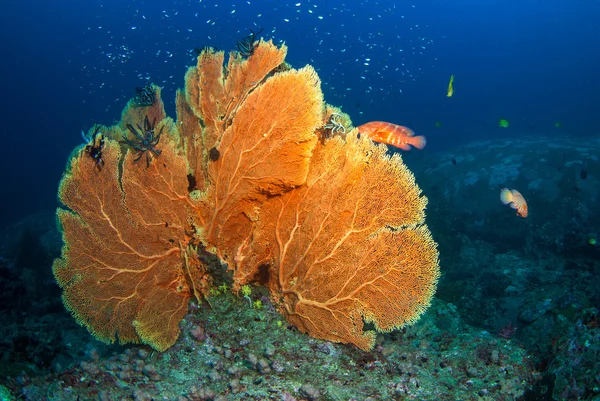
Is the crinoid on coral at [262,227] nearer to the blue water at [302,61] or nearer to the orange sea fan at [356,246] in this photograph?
the orange sea fan at [356,246]

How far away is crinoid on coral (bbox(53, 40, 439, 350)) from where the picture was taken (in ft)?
11.6

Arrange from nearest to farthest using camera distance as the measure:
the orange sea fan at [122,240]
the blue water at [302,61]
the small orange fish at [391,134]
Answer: the orange sea fan at [122,240] → the small orange fish at [391,134] → the blue water at [302,61]

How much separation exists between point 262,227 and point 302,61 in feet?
227

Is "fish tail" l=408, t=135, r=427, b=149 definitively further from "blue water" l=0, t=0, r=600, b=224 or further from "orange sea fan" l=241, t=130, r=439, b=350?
"blue water" l=0, t=0, r=600, b=224

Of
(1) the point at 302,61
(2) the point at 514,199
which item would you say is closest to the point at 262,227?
(2) the point at 514,199

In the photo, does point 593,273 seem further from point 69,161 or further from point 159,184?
point 69,161

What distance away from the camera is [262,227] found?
402 cm

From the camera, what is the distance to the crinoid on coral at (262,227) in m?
3.55

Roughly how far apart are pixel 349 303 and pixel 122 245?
2737 mm

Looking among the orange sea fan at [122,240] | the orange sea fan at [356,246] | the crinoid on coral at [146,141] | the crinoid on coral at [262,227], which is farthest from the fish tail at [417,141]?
the crinoid on coral at [146,141]

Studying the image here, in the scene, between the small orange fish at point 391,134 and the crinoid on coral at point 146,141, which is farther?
the small orange fish at point 391,134

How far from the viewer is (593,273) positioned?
960cm

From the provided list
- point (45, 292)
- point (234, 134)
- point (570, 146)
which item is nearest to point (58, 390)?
point (234, 134)

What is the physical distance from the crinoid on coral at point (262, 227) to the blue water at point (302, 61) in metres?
54.7
